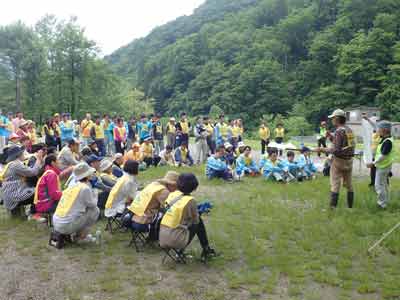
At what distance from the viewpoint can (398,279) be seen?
15.6ft

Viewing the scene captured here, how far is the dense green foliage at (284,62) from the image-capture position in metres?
50.5

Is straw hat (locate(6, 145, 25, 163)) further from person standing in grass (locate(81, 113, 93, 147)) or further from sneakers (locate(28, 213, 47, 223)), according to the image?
person standing in grass (locate(81, 113, 93, 147))

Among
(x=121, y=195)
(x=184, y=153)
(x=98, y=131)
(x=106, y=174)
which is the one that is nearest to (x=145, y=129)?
(x=98, y=131)

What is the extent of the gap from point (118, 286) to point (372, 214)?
17.1 ft

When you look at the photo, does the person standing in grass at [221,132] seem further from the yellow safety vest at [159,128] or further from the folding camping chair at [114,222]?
the folding camping chair at [114,222]

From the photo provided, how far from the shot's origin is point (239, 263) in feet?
17.6

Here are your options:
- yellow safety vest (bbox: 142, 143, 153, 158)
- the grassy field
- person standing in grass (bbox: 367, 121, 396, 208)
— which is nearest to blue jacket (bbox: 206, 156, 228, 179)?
yellow safety vest (bbox: 142, 143, 153, 158)

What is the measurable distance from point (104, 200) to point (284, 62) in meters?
65.0

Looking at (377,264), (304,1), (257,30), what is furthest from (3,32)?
(304,1)

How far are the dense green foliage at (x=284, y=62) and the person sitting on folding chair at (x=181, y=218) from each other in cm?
4657

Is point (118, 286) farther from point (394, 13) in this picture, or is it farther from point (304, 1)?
point (304, 1)

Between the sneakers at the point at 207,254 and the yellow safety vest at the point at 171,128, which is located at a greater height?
the yellow safety vest at the point at 171,128

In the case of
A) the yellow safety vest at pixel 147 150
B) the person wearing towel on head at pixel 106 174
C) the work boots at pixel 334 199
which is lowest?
the work boots at pixel 334 199

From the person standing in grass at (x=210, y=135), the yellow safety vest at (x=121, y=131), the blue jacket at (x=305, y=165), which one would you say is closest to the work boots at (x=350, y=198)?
the blue jacket at (x=305, y=165)
